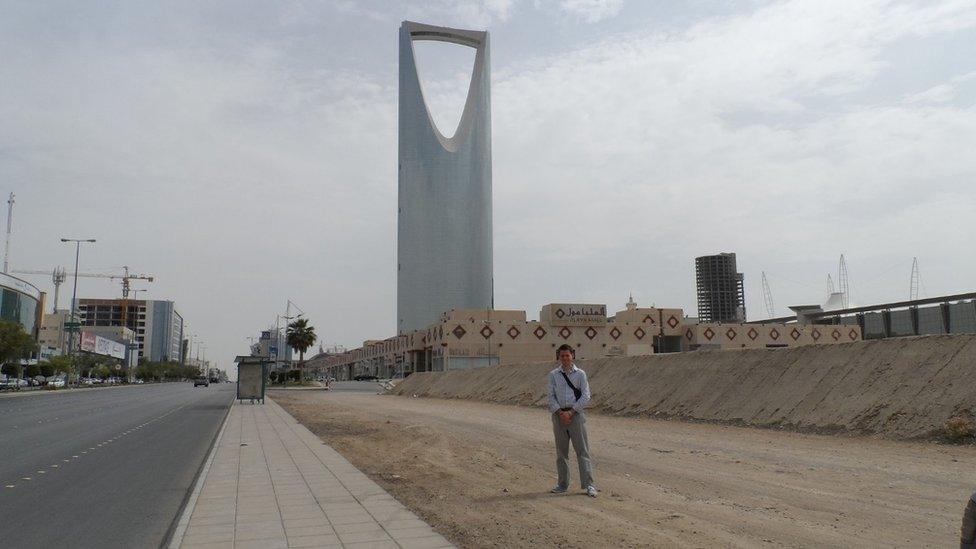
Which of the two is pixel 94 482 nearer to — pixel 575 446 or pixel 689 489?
pixel 575 446

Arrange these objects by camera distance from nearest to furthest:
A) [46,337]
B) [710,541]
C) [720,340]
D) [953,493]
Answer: [710,541]
[953,493]
[720,340]
[46,337]

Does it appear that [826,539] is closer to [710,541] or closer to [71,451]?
[710,541]

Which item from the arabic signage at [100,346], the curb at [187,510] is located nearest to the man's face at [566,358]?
the curb at [187,510]

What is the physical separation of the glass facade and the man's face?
103 meters

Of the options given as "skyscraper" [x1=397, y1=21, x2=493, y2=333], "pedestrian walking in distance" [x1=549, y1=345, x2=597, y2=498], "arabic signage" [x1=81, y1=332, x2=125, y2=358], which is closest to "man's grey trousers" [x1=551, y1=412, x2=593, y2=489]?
"pedestrian walking in distance" [x1=549, y1=345, x2=597, y2=498]

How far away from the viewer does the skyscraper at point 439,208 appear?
571 feet

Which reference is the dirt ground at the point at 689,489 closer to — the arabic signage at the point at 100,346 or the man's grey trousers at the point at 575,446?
the man's grey trousers at the point at 575,446

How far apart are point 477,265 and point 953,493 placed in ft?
563

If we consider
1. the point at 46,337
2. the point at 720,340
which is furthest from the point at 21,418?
the point at 46,337

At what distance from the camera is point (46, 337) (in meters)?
148

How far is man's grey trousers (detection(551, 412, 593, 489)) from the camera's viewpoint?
859cm

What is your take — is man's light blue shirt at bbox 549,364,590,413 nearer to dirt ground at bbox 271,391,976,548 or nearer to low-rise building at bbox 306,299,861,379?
dirt ground at bbox 271,391,976,548

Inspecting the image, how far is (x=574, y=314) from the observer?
84.2 m

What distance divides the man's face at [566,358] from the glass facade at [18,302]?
103m
